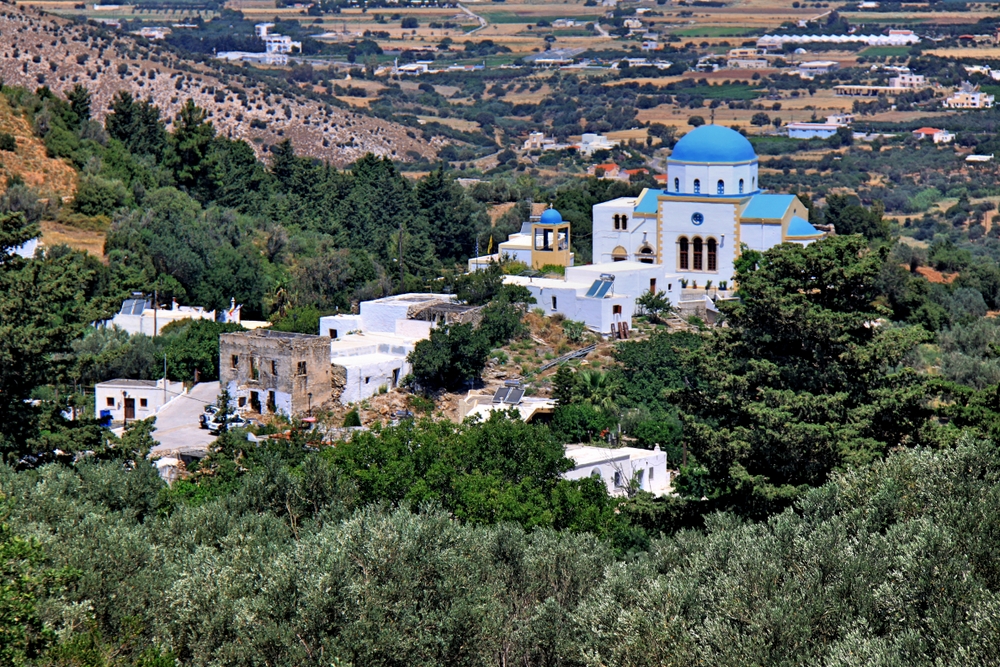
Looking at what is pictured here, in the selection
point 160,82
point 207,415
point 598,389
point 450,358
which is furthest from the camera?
point 160,82

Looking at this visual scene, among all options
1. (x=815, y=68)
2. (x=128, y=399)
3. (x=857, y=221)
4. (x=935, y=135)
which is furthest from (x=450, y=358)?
(x=815, y=68)

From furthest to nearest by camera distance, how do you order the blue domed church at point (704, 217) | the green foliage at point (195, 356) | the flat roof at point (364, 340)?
the blue domed church at point (704, 217) < the green foliage at point (195, 356) < the flat roof at point (364, 340)

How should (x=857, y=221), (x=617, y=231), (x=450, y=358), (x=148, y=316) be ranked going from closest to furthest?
(x=450, y=358) → (x=148, y=316) → (x=617, y=231) → (x=857, y=221)

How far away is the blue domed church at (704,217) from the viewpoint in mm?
43344

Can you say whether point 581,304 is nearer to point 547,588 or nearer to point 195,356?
point 195,356

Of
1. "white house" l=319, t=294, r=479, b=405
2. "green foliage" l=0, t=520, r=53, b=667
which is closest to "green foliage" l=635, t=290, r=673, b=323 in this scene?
"white house" l=319, t=294, r=479, b=405

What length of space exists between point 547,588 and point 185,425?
57.7 feet

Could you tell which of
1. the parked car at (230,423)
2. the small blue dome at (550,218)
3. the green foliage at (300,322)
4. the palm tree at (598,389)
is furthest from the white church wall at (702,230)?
the parked car at (230,423)

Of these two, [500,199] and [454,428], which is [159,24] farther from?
[454,428]

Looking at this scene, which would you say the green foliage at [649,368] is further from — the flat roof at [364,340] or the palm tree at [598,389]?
the flat roof at [364,340]

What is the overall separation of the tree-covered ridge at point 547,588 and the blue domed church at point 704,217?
22.6m

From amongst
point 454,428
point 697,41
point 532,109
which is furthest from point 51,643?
point 697,41

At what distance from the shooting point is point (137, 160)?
57906 millimetres

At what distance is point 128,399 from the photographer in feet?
124
